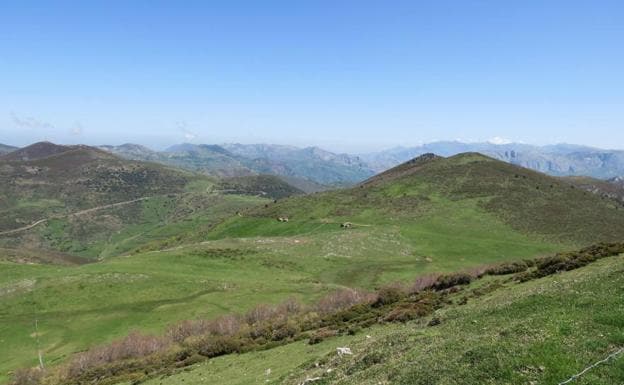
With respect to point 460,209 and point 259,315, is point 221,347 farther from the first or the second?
point 460,209

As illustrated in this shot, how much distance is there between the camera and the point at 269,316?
63.9m

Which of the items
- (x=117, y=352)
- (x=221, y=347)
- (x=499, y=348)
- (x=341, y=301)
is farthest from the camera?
(x=341, y=301)

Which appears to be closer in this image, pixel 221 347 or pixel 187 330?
pixel 221 347

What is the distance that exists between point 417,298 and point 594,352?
94.7 ft

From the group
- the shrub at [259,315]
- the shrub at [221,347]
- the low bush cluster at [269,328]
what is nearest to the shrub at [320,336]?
the low bush cluster at [269,328]

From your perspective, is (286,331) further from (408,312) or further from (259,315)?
(259,315)

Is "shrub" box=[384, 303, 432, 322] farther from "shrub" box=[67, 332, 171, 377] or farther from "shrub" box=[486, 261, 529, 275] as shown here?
"shrub" box=[67, 332, 171, 377]

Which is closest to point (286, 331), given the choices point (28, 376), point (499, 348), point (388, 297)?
point (388, 297)

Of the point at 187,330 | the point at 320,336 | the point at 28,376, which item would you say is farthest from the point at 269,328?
the point at 28,376

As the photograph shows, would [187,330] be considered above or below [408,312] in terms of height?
below

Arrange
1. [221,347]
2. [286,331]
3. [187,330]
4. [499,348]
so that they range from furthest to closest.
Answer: [187,330]
[286,331]
[221,347]
[499,348]

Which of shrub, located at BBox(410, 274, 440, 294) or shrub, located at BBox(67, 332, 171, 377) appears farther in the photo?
shrub, located at BBox(410, 274, 440, 294)

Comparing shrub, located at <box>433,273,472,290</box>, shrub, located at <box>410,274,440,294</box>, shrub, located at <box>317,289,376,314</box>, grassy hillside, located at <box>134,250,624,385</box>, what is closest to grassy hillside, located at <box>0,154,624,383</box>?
grassy hillside, located at <box>134,250,624,385</box>

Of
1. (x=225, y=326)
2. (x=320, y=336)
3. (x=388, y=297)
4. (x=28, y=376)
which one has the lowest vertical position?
(x=28, y=376)
